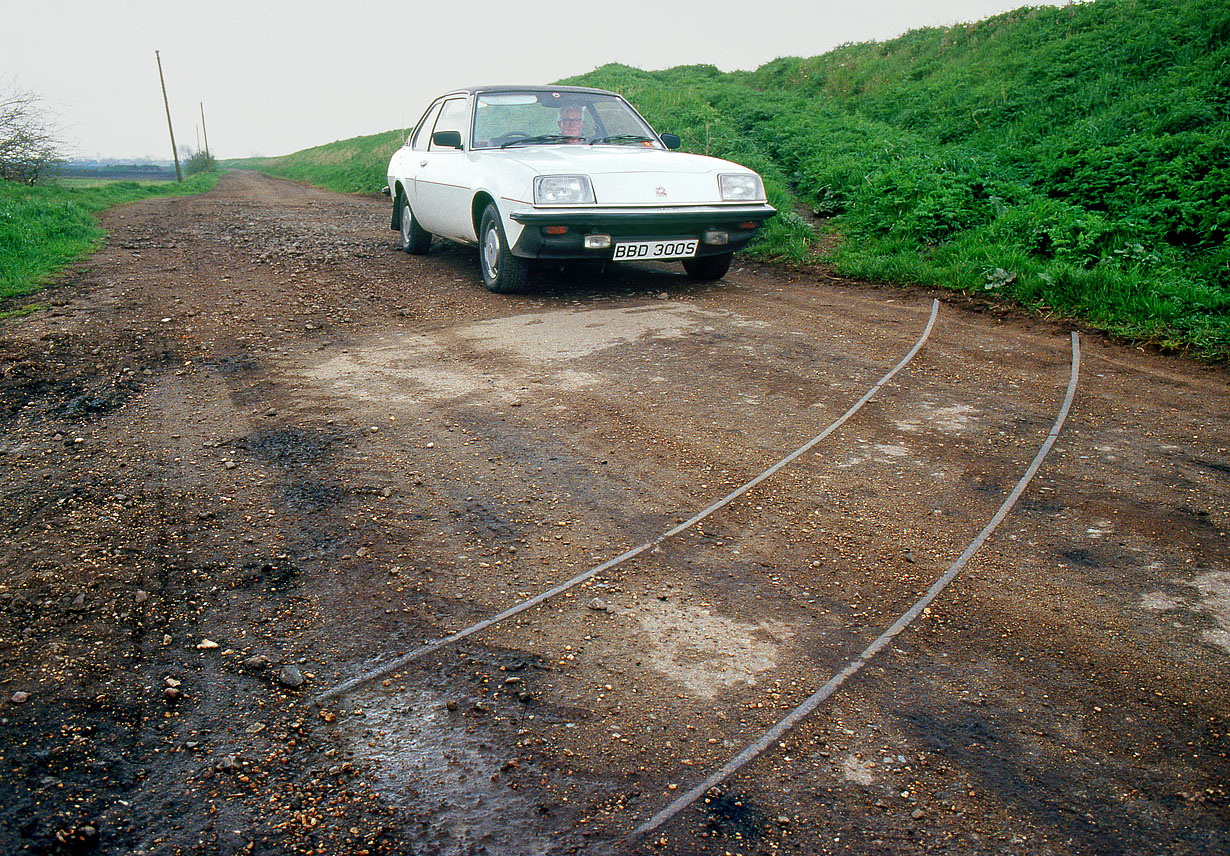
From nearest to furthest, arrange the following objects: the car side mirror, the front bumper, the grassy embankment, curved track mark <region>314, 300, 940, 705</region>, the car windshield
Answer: curved track mark <region>314, 300, 940, 705</region>
the front bumper
the grassy embankment
the car side mirror
the car windshield

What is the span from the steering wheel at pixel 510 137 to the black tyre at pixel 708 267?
5.88 feet

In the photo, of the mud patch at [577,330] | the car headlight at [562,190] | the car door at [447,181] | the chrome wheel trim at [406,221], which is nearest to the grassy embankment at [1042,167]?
the mud patch at [577,330]

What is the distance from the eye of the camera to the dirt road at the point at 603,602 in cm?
176

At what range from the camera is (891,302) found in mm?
6469

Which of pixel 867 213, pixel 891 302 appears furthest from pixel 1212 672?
pixel 867 213

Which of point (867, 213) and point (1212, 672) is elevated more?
point (867, 213)

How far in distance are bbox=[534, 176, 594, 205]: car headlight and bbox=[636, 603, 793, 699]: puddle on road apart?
4.16 meters

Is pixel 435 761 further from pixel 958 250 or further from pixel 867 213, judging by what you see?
pixel 867 213

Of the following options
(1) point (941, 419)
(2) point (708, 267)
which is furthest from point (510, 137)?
(1) point (941, 419)

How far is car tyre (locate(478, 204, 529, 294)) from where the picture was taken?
6.43m

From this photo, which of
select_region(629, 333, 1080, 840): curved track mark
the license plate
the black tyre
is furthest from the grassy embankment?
select_region(629, 333, 1080, 840): curved track mark

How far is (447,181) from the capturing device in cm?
727

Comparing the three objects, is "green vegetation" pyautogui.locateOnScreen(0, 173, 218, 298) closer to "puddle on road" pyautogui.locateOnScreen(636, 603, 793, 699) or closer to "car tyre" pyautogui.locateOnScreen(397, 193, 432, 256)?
"car tyre" pyautogui.locateOnScreen(397, 193, 432, 256)

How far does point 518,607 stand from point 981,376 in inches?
131
